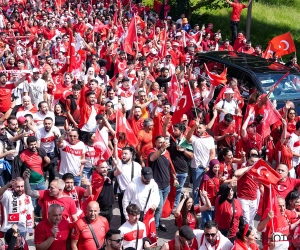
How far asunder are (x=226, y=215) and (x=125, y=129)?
2862 millimetres

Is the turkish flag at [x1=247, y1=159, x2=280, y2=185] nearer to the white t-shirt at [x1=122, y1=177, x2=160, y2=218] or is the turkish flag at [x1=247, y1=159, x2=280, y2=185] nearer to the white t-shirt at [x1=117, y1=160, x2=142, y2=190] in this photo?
the white t-shirt at [x1=122, y1=177, x2=160, y2=218]

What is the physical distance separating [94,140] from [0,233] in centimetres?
253

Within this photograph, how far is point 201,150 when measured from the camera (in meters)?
10.0

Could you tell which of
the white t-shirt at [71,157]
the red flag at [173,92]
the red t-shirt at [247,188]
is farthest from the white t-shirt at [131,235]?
the red flag at [173,92]

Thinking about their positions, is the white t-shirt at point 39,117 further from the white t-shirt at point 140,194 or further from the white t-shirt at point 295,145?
the white t-shirt at point 295,145

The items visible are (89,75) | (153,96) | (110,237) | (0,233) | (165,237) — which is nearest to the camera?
(110,237)

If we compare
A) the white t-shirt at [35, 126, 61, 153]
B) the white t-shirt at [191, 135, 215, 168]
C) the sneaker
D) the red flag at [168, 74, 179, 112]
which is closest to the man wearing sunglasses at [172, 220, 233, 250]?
the sneaker

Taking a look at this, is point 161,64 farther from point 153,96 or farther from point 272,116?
point 272,116

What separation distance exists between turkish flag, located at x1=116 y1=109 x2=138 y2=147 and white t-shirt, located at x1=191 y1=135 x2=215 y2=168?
0.99 m

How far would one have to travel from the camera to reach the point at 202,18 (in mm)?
29062

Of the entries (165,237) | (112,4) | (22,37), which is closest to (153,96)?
(165,237)

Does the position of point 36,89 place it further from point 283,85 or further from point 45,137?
point 283,85

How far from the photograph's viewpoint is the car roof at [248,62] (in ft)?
47.4

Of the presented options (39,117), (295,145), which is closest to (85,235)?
(39,117)
